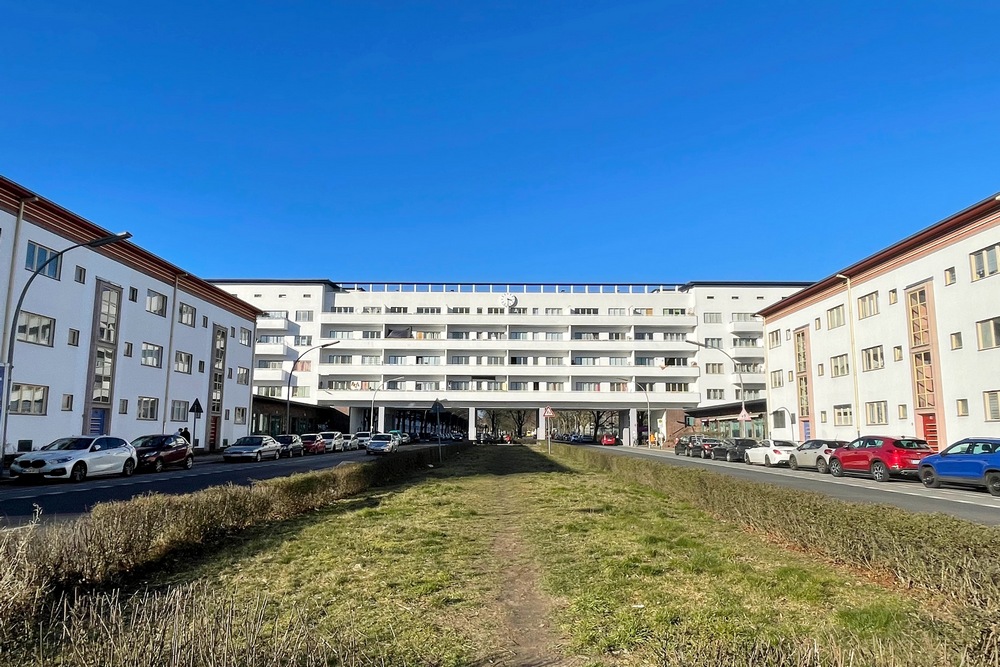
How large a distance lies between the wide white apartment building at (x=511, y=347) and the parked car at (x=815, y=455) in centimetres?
4238

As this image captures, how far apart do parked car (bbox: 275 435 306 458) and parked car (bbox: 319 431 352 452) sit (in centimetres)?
682

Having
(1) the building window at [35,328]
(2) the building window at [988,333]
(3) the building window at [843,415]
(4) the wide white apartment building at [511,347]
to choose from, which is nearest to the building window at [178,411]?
(1) the building window at [35,328]

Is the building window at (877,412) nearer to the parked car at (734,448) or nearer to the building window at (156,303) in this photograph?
the parked car at (734,448)

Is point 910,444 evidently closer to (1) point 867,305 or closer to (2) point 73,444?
(1) point 867,305

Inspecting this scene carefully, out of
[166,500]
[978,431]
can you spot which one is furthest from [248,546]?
[978,431]

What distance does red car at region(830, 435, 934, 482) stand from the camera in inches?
988

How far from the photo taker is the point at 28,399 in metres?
28.6

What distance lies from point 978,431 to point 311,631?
34505 millimetres

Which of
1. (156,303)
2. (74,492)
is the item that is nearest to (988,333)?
(74,492)

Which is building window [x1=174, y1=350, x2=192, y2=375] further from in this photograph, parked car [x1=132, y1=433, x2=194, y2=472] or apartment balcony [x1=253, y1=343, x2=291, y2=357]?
apartment balcony [x1=253, y1=343, x2=291, y2=357]

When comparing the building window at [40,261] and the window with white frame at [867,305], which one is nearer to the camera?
the building window at [40,261]

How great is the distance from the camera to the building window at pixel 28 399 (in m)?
27.7

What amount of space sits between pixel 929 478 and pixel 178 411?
132 ft

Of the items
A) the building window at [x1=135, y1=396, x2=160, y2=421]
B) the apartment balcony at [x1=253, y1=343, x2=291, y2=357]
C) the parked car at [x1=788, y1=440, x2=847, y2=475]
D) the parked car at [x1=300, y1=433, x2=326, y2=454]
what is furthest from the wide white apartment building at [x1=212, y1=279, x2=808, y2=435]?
the parked car at [x1=788, y1=440, x2=847, y2=475]
